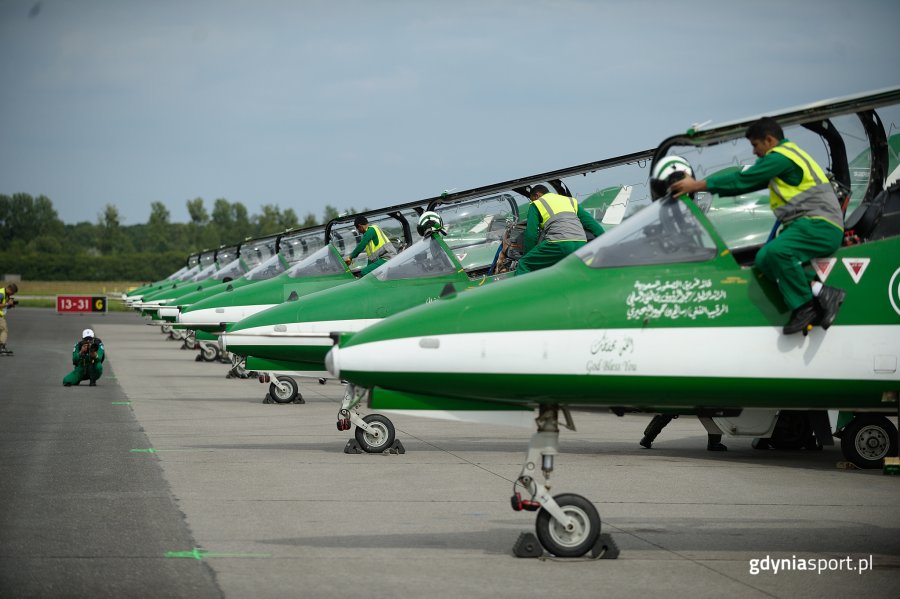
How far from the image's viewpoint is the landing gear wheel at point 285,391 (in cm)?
1931

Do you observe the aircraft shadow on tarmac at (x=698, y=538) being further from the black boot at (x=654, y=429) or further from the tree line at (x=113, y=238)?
the tree line at (x=113, y=238)

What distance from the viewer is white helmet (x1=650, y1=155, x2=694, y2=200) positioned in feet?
23.8

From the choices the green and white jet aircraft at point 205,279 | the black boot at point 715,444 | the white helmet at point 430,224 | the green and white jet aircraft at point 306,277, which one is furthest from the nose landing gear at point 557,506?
the green and white jet aircraft at point 205,279

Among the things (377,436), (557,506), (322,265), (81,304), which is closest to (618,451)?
(377,436)

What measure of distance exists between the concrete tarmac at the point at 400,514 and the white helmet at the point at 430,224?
2.64 meters

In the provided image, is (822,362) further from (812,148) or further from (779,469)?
(779,469)

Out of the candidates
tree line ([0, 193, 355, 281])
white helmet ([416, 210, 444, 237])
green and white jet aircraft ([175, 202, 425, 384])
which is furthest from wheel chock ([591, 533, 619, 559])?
tree line ([0, 193, 355, 281])

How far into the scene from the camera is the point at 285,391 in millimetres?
19328

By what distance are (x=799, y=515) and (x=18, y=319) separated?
188 feet

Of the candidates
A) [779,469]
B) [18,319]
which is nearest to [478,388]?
[779,469]

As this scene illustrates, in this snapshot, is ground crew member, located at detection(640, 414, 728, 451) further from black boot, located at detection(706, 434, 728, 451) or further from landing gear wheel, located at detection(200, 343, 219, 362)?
landing gear wheel, located at detection(200, 343, 219, 362)

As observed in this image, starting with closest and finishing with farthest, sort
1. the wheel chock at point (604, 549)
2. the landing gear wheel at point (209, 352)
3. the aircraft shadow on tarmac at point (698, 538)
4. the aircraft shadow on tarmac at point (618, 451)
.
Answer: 1. the wheel chock at point (604, 549)
2. the aircraft shadow on tarmac at point (698, 538)
3. the aircraft shadow on tarmac at point (618, 451)
4. the landing gear wheel at point (209, 352)

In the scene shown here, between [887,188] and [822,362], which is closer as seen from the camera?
[822,362]

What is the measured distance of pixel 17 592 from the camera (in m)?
6.34
